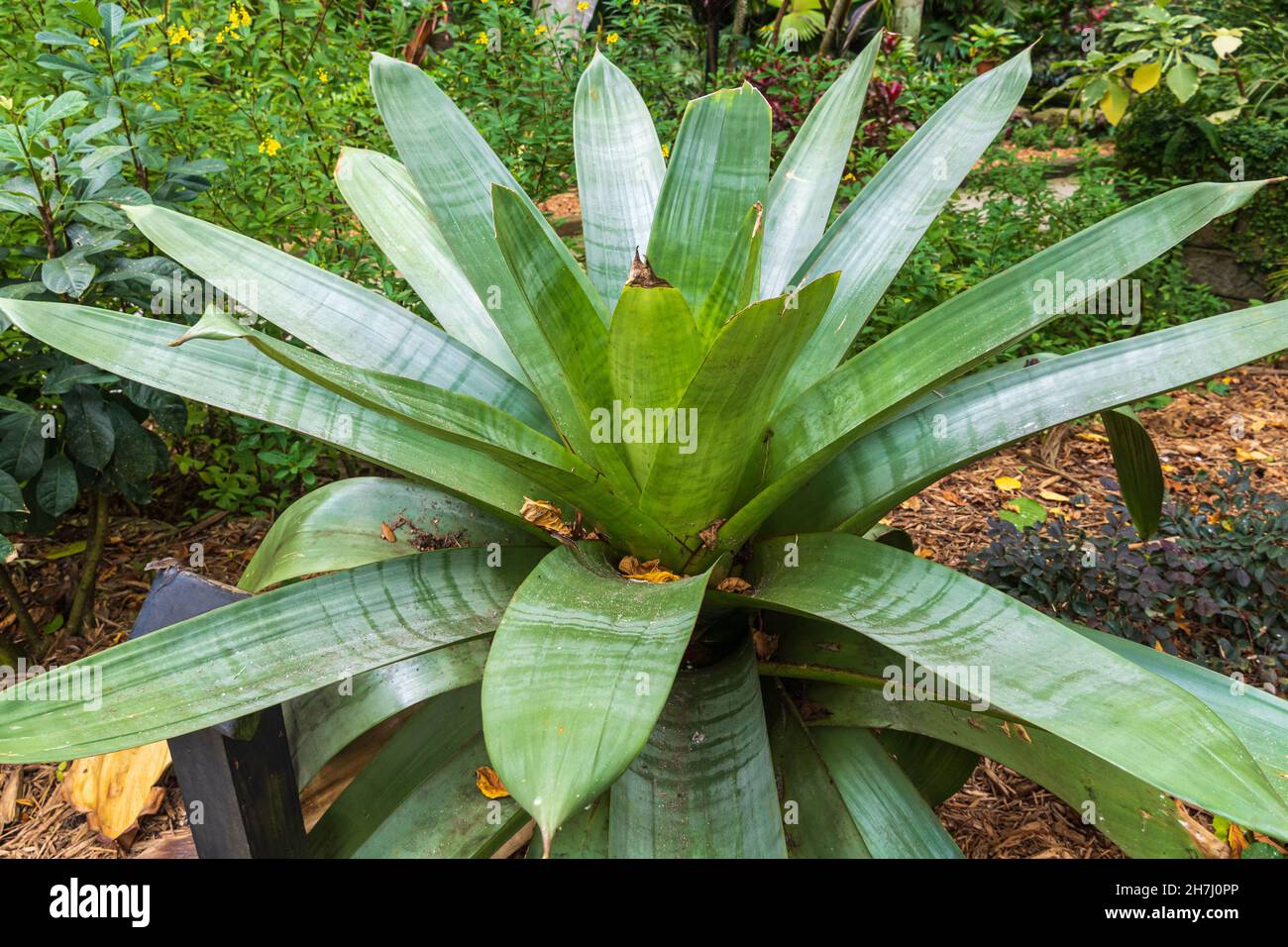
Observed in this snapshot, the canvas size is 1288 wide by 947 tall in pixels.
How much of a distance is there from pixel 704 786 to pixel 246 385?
0.76 meters

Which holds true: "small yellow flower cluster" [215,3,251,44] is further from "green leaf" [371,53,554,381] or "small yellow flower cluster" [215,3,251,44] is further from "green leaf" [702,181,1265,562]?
"green leaf" [702,181,1265,562]

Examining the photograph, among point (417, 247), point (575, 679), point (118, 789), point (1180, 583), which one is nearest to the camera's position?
point (575, 679)

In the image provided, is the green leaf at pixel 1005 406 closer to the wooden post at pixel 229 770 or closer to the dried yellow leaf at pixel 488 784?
the dried yellow leaf at pixel 488 784

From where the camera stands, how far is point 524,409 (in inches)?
54.6

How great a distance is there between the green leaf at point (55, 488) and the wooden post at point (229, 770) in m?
1.14

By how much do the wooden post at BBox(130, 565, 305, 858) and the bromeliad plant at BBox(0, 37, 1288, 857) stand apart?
0.32ft

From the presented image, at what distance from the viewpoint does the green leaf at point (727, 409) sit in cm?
94

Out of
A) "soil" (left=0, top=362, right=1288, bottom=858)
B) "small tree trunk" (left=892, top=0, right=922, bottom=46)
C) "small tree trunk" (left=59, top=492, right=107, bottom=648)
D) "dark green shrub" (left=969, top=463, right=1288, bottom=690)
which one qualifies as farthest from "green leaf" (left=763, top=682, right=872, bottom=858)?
"small tree trunk" (left=892, top=0, right=922, bottom=46)

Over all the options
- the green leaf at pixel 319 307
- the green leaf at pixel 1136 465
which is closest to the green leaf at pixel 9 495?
the green leaf at pixel 319 307

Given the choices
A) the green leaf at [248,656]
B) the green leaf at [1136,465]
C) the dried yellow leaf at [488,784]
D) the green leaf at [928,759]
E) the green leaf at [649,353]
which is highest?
the green leaf at [649,353]

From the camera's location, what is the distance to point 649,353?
3.52 feet

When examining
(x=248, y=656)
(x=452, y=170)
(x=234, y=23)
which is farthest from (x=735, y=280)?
(x=234, y=23)

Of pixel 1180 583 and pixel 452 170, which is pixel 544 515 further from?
pixel 1180 583

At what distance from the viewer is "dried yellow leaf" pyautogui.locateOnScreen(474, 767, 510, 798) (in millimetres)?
1254
